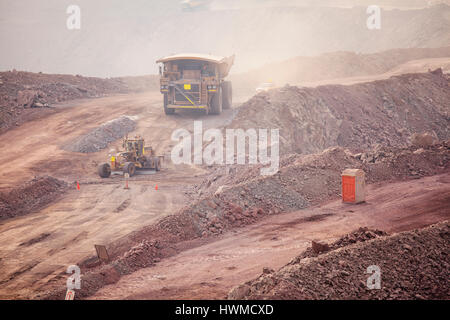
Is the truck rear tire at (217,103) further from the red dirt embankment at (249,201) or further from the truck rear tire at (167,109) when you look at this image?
the red dirt embankment at (249,201)

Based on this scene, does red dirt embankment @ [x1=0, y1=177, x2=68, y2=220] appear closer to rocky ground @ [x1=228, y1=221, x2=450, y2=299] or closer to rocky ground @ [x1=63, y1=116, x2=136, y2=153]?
rocky ground @ [x1=63, y1=116, x2=136, y2=153]

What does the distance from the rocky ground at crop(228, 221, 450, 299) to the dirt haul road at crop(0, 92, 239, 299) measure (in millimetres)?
5735

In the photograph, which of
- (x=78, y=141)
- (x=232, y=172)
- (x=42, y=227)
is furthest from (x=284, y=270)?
(x=78, y=141)

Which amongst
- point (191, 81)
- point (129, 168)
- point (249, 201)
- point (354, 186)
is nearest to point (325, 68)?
point (191, 81)

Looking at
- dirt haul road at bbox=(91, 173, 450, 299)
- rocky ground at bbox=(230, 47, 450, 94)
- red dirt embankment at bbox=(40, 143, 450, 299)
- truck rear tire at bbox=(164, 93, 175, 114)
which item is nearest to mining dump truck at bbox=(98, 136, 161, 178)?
red dirt embankment at bbox=(40, 143, 450, 299)

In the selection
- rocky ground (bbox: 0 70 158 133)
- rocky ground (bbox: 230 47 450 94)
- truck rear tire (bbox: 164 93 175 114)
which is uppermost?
rocky ground (bbox: 230 47 450 94)

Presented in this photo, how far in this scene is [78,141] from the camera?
24.0 m

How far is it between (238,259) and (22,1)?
111 metres

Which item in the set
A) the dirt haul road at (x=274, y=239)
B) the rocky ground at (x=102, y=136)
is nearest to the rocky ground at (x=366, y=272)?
the dirt haul road at (x=274, y=239)

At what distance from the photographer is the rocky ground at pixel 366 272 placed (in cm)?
701

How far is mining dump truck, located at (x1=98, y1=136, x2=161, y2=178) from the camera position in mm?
19547

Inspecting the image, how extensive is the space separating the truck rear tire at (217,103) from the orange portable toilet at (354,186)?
15.5m

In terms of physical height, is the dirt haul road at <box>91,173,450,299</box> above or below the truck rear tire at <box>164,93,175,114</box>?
below

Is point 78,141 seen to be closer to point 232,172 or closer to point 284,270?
point 232,172
